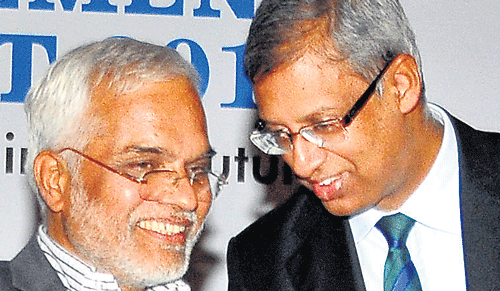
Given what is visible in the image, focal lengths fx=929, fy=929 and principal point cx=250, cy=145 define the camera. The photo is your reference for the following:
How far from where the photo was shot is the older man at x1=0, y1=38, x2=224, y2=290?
2.19 m

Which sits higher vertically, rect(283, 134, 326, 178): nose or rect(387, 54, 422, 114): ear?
rect(387, 54, 422, 114): ear

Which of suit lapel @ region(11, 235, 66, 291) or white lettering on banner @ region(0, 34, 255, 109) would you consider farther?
white lettering on banner @ region(0, 34, 255, 109)

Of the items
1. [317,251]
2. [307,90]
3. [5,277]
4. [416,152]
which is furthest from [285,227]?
[5,277]

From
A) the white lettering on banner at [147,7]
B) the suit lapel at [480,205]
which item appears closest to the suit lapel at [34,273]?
the suit lapel at [480,205]

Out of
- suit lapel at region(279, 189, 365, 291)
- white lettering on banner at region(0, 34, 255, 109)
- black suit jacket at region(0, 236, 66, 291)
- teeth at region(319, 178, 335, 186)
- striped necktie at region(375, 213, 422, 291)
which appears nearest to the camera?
black suit jacket at region(0, 236, 66, 291)

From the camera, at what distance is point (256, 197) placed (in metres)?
3.61

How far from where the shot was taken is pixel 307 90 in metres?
2.16

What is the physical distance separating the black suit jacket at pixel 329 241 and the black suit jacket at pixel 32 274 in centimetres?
56

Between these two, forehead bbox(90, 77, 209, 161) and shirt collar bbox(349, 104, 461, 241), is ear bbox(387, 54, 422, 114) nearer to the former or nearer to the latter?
shirt collar bbox(349, 104, 461, 241)

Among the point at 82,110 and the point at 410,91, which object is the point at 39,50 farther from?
the point at 410,91

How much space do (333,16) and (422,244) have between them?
65 centimetres

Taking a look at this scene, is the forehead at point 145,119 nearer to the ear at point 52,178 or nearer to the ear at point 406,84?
the ear at point 52,178

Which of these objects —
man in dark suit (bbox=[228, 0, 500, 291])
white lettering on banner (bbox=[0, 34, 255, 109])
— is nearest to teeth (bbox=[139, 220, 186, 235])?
man in dark suit (bbox=[228, 0, 500, 291])

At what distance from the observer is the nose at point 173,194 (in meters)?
2.21
